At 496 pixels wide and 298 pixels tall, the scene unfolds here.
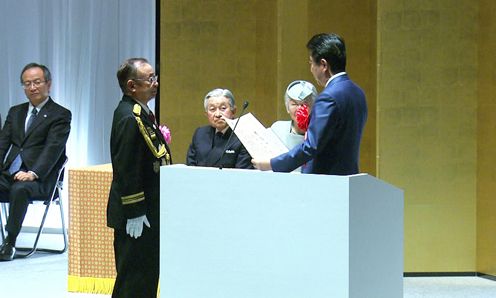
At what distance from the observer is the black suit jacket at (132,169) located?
3.84 meters

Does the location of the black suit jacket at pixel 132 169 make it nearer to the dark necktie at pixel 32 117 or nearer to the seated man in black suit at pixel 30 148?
the seated man in black suit at pixel 30 148

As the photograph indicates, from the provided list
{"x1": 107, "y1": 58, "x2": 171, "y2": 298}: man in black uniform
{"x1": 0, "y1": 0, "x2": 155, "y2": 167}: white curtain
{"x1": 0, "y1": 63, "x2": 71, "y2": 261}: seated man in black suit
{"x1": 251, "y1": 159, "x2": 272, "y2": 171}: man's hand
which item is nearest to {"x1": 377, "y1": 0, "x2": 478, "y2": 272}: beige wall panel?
{"x1": 107, "y1": 58, "x2": 171, "y2": 298}: man in black uniform

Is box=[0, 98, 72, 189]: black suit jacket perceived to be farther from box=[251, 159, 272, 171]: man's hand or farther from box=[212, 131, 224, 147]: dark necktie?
box=[251, 159, 272, 171]: man's hand

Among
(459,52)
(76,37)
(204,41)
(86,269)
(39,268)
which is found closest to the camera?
(86,269)

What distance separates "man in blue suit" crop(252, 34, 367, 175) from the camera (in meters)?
3.27

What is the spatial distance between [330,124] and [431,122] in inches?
106

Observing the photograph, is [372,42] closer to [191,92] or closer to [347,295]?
[191,92]

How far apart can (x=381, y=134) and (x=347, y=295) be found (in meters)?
3.06

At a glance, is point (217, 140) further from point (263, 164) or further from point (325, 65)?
point (263, 164)

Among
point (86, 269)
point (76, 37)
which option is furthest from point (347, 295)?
point (76, 37)

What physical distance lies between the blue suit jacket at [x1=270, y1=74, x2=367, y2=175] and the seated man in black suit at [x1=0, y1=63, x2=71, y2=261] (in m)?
3.61

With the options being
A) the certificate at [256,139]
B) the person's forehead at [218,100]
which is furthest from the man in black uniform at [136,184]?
the person's forehead at [218,100]

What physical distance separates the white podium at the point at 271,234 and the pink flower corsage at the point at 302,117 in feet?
5.17

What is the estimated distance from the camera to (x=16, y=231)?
21.6ft
